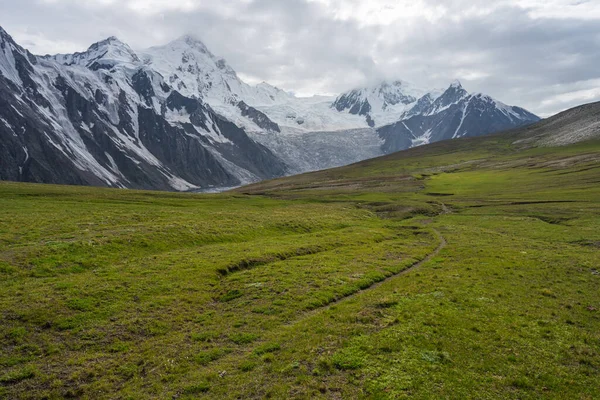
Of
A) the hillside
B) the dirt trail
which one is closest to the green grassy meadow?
the hillside

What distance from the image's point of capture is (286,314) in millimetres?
22750

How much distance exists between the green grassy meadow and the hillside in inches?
3.9

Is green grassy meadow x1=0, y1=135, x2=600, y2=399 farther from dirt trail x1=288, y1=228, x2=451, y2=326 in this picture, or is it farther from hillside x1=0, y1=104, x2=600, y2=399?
dirt trail x1=288, y1=228, x2=451, y2=326

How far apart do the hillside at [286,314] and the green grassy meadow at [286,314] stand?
10cm

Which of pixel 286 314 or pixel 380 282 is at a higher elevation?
pixel 286 314

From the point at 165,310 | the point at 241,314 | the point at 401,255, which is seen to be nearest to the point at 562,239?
the point at 401,255

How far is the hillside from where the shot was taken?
50.6ft

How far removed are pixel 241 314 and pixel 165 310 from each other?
15.8 ft

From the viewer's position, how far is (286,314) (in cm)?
A: 2275

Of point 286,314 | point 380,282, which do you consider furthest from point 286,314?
point 380,282

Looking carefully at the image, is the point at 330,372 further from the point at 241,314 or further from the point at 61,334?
the point at 61,334

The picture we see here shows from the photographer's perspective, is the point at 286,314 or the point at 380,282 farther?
the point at 380,282

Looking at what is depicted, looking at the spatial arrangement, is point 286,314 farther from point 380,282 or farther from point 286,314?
point 380,282

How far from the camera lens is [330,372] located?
51.8 feet
